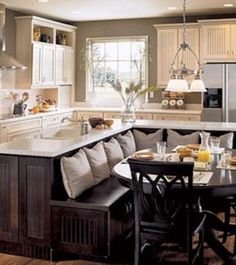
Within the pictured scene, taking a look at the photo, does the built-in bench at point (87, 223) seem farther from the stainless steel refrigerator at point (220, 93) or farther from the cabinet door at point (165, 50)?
the cabinet door at point (165, 50)

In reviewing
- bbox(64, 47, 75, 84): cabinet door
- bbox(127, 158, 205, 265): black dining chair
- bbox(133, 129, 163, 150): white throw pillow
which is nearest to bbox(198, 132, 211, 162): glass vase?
bbox(127, 158, 205, 265): black dining chair

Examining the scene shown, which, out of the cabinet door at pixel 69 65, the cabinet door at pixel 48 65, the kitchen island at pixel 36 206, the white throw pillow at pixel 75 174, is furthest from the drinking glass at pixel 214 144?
the cabinet door at pixel 69 65

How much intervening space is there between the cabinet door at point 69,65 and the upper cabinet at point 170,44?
1.79 m

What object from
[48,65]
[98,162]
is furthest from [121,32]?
[98,162]

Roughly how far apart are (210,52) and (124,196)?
4368 mm

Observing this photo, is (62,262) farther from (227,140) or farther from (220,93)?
(220,93)

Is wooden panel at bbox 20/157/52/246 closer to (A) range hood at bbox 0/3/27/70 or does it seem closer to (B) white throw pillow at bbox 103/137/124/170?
(B) white throw pillow at bbox 103/137/124/170

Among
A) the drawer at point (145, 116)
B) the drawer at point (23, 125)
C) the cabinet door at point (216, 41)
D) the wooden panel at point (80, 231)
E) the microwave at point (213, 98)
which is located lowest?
the wooden panel at point (80, 231)

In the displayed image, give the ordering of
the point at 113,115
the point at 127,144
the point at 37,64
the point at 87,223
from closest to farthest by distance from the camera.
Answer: the point at 87,223
the point at 127,144
the point at 37,64
the point at 113,115

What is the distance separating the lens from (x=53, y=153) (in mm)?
3607

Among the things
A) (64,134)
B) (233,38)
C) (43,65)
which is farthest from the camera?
(43,65)

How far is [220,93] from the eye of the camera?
23.7 ft

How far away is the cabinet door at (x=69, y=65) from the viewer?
8.62 metres

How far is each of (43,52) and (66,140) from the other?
381cm
